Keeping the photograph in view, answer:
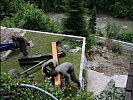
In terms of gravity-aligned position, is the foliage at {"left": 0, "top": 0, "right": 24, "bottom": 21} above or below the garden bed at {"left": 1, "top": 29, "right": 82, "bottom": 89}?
above

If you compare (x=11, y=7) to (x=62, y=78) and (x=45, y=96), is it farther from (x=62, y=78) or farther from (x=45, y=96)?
(x=45, y=96)

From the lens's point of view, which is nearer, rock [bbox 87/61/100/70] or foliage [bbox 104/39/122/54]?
rock [bbox 87/61/100/70]

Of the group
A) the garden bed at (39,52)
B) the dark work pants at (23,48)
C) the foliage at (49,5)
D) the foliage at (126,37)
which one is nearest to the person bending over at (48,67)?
the garden bed at (39,52)

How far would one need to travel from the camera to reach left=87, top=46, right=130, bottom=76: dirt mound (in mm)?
15328

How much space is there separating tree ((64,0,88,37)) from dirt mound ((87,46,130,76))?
5.17ft

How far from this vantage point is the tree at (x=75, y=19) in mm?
15034

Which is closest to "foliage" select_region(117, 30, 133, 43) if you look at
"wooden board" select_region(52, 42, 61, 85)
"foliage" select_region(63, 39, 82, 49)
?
"foliage" select_region(63, 39, 82, 49)

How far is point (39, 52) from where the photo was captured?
11.8 meters

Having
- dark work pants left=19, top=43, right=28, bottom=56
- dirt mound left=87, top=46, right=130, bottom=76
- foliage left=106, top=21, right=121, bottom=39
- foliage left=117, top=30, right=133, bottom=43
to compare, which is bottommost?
dirt mound left=87, top=46, right=130, bottom=76

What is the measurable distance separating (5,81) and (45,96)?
87 centimetres

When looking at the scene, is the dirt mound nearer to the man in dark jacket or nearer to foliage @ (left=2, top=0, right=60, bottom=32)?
foliage @ (left=2, top=0, right=60, bottom=32)

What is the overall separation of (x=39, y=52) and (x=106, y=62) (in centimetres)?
551

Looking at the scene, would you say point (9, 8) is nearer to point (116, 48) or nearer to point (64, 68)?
point (116, 48)

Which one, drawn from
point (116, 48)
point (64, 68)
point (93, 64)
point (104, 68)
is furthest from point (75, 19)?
point (64, 68)
